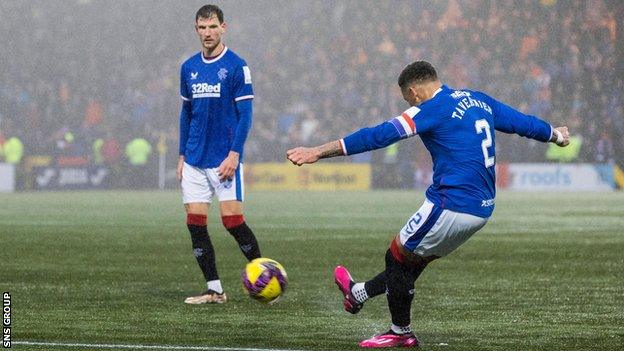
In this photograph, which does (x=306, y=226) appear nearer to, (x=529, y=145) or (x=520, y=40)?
(x=529, y=145)

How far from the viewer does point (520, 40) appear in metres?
39.9

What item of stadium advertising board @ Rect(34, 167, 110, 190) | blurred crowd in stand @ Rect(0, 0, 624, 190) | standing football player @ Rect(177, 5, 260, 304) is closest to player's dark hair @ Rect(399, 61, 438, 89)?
standing football player @ Rect(177, 5, 260, 304)

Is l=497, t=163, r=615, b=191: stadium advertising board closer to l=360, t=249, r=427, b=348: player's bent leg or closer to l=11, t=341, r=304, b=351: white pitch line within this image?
l=360, t=249, r=427, b=348: player's bent leg

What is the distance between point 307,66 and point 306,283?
30719 mm

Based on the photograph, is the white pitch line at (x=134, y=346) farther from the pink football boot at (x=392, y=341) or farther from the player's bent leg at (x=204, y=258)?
the player's bent leg at (x=204, y=258)

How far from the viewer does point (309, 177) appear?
1447 inches

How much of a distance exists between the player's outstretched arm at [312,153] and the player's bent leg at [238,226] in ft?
9.50

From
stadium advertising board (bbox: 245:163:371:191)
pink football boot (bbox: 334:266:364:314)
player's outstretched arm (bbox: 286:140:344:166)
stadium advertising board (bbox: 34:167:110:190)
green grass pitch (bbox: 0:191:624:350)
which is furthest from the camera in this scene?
stadium advertising board (bbox: 245:163:371:191)

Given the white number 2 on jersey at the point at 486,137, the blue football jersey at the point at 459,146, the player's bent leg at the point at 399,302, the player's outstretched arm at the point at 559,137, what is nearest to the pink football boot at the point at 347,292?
the player's bent leg at the point at 399,302

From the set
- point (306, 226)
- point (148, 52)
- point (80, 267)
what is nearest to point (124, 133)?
point (148, 52)

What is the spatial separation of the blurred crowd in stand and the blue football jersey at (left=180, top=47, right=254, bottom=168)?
27638mm

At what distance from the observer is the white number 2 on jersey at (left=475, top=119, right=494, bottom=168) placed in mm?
6660

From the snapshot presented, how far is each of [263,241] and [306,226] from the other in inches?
127

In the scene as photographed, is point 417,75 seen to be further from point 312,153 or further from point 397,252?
point 397,252
